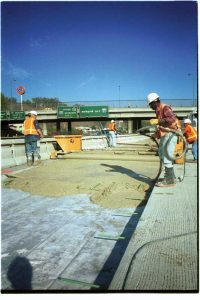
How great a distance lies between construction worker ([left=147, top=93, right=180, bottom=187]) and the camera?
5602 mm

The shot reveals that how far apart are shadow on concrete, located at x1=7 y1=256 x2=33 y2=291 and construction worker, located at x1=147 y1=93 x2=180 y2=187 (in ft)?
10.5

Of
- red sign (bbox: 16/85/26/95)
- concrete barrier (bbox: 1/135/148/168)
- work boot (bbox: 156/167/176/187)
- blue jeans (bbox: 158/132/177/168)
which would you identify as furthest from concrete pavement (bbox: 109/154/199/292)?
red sign (bbox: 16/85/26/95)

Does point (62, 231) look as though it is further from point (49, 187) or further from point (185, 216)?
point (49, 187)

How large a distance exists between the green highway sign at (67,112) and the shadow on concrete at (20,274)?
47042mm

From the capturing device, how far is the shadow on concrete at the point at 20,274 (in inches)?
99.3

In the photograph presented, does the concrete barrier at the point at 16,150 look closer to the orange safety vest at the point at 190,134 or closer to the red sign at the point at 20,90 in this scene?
the orange safety vest at the point at 190,134

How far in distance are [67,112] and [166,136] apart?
45218mm

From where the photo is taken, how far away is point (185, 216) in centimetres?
360

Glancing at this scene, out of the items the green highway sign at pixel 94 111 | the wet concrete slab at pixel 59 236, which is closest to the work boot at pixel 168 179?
the wet concrete slab at pixel 59 236

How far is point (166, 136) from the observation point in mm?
5691

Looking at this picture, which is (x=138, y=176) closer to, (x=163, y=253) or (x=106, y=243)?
(x=106, y=243)

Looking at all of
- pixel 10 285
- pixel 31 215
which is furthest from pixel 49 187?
pixel 10 285

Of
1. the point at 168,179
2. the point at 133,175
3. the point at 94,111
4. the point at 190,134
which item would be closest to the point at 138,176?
the point at 133,175

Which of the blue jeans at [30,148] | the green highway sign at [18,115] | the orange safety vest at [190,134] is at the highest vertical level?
the green highway sign at [18,115]
